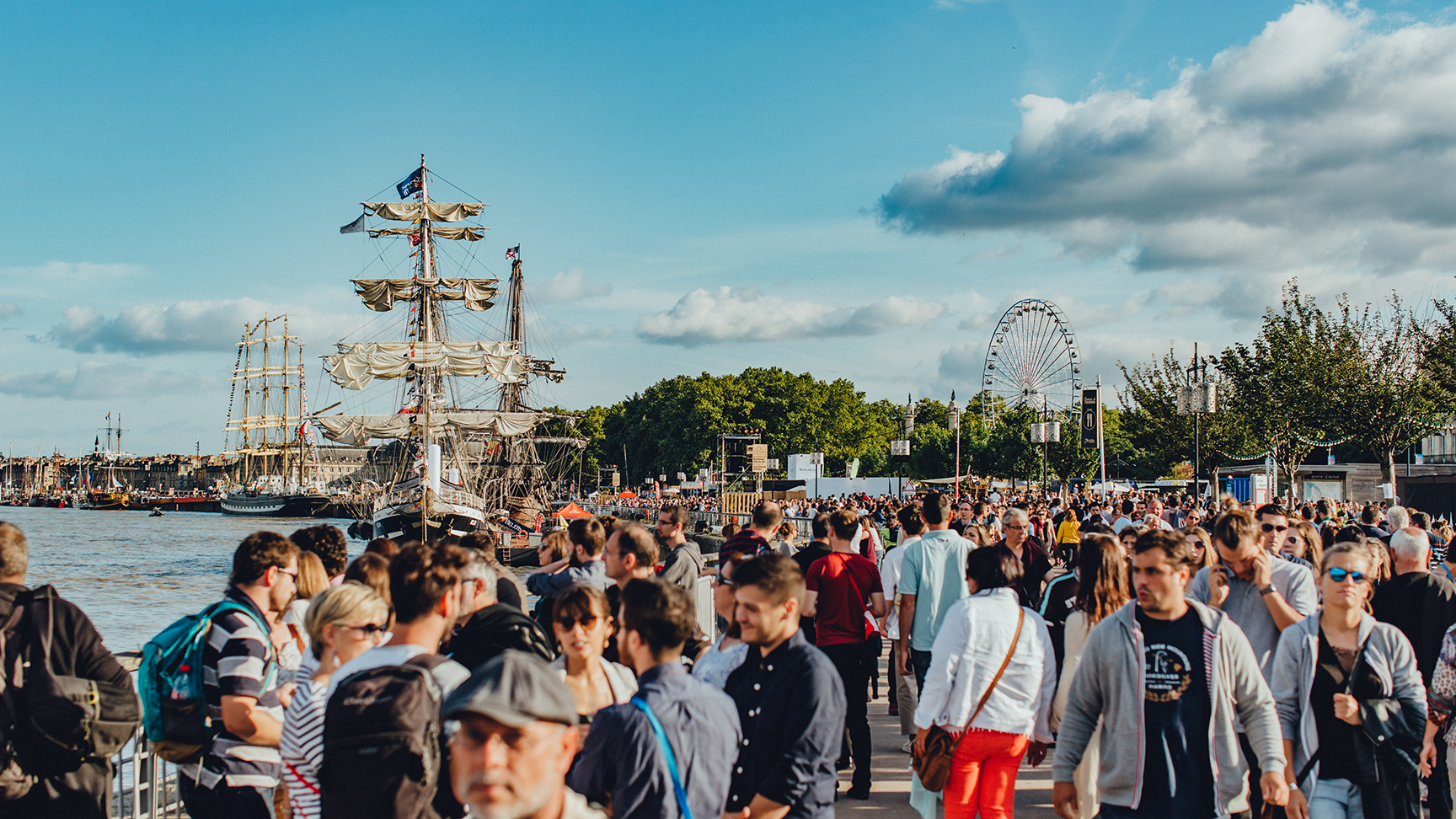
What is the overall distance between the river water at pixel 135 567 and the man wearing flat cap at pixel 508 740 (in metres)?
4.13

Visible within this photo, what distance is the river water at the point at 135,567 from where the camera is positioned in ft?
102

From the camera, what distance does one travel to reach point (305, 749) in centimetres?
322

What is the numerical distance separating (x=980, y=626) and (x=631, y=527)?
191cm

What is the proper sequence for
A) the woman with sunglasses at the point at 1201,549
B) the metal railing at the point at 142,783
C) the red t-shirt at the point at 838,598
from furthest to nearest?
the red t-shirt at the point at 838,598 < the woman with sunglasses at the point at 1201,549 < the metal railing at the point at 142,783

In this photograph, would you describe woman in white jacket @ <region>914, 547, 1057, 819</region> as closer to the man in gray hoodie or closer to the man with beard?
the man in gray hoodie

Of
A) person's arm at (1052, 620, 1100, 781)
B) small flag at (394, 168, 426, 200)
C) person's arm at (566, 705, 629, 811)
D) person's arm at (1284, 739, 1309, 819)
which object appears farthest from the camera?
small flag at (394, 168, 426, 200)

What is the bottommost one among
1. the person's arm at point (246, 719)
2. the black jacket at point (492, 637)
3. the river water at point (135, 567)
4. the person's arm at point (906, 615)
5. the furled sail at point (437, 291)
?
the river water at point (135, 567)

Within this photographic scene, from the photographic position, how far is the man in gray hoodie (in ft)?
12.8

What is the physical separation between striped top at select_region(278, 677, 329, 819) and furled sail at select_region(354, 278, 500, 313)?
6262 centimetres

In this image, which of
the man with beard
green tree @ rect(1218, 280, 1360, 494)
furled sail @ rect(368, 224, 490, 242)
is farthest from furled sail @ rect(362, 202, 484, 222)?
the man with beard

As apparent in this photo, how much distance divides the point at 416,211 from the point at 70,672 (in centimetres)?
6317

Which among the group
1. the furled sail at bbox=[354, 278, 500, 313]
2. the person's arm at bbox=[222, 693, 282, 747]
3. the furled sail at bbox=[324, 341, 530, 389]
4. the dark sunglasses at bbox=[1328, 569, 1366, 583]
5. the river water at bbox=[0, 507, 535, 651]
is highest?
the furled sail at bbox=[354, 278, 500, 313]

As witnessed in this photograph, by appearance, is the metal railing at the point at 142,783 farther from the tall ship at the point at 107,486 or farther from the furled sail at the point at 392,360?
the tall ship at the point at 107,486

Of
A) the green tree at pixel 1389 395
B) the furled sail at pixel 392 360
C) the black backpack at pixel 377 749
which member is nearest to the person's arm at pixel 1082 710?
the black backpack at pixel 377 749
